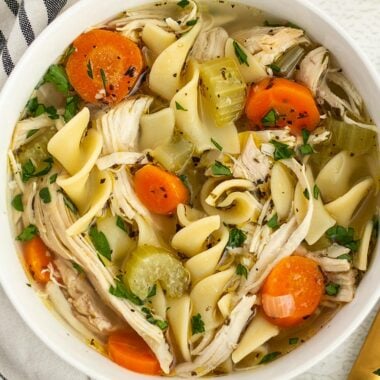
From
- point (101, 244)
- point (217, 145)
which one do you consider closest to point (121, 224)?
point (101, 244)

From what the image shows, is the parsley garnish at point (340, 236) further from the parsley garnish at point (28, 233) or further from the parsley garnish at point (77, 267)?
the parsley garnish at point (28, 233)

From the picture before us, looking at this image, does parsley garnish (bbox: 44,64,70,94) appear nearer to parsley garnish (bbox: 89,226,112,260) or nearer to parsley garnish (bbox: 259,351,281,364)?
parsley garnish (bbox: 89,226,112,260)

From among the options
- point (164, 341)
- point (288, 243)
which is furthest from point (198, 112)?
point (164, 341)

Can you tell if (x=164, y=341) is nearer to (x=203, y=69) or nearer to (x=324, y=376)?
(x=324, y=376)

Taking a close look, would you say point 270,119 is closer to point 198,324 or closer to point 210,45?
point 210,45

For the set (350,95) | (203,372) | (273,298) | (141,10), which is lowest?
(203,372)

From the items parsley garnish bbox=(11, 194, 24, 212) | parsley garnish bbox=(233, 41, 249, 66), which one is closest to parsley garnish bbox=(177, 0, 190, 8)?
parsley garnish bbox=(233, 41, 249, 66)
